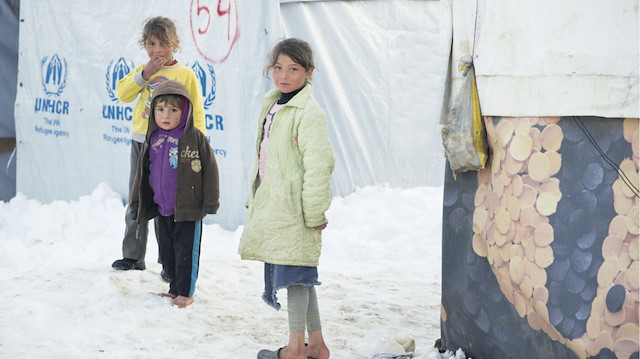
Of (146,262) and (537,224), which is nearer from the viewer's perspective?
(537,224)

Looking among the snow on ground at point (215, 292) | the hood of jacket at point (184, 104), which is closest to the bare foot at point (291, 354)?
the snow on ground at point (215, 292)

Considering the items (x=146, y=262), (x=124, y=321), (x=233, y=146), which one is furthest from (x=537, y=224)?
(x=233, y=146)

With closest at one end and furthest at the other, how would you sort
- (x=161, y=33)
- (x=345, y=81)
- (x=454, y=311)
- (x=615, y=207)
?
(x=615, y=207)
(x=454, y=311)
(x=161, y=33)
(x=345, y=81)

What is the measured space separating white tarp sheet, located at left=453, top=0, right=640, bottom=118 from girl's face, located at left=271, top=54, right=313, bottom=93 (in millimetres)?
691

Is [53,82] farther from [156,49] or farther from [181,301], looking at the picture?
[181,301]

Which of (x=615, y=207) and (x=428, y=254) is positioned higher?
(x=615, y=207)

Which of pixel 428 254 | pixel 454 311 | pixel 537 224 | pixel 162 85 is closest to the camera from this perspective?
pixel 537 224

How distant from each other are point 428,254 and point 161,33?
292 cm

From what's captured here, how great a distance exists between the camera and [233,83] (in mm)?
7277

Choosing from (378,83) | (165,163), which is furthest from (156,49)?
(378,83)

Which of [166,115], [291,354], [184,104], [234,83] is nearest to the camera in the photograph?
[291,354]

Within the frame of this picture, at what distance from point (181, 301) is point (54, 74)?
202 inches

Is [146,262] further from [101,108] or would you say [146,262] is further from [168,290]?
[101,108]

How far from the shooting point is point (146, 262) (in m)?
5.73
